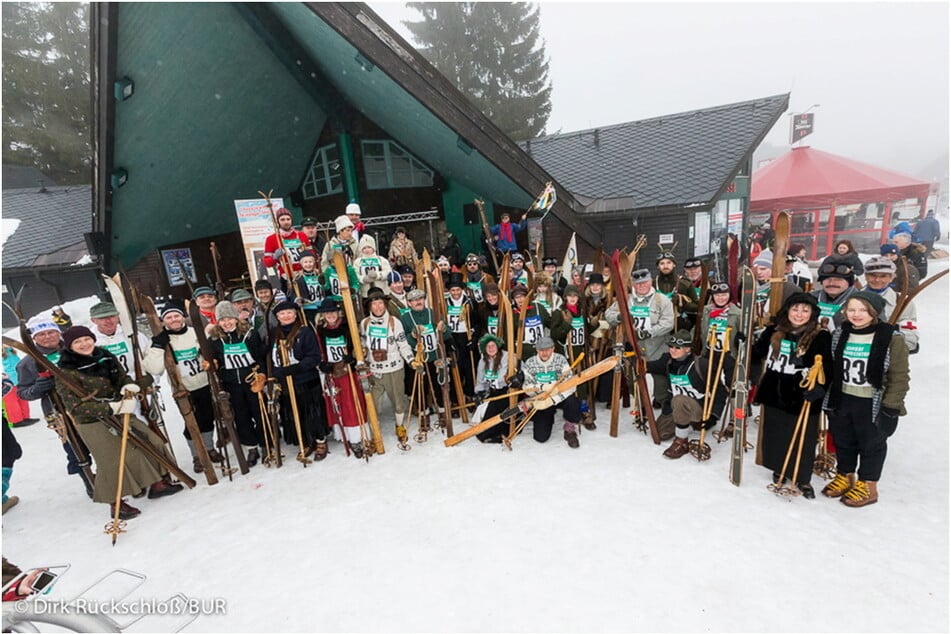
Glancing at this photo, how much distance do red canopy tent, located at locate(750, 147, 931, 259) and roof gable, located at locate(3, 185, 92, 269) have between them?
72.6 ft

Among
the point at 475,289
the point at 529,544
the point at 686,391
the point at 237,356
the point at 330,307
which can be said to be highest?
the point at 330,307

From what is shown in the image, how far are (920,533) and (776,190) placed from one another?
1594 cm

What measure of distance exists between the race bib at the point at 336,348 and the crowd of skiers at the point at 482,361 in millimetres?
24

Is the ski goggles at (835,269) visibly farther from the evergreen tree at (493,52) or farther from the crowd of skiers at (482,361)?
the evergreen tree at (493,52)

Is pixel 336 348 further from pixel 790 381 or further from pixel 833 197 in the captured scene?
pixel 833 197

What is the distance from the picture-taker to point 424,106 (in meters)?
6.91

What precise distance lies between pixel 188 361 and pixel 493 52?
86.7 ft

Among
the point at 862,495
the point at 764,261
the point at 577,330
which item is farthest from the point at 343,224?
the point at 862,495

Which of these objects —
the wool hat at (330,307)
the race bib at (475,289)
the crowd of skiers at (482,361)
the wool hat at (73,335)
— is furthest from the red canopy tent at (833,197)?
the wool hat at (73,335)

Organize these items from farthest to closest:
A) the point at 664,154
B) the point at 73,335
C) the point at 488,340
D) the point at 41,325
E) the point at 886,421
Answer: the point at 664,154, the point at 488,340, the point at 41,325, the point at 73,335, the point at 886,421

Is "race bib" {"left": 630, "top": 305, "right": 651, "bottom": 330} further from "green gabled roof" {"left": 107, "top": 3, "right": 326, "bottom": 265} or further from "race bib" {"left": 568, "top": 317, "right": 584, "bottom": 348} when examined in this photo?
"green gabled roof" {"left": 107, "top": 3, "right": 326, "bottom": 265}

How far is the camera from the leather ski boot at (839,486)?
362cm

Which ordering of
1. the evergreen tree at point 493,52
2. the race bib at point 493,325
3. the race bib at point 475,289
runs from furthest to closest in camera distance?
the evergreen tree at point 493,52 → the race bib at point 475,289 → the race bib at point 493,325

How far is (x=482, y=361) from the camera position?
17.4 feet
